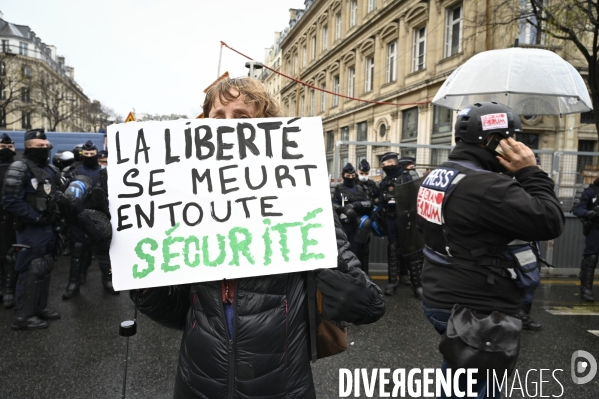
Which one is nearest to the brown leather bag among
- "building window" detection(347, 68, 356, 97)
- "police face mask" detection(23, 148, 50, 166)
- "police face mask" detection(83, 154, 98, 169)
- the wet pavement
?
the wet pavement

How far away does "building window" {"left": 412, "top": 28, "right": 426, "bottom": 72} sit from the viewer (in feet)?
65.1

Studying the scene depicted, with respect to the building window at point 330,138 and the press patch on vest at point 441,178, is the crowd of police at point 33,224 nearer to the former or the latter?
the press patch on vest at point 441,178

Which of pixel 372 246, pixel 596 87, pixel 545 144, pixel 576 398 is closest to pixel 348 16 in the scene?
pixel 545 144

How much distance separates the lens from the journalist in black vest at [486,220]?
197 cm

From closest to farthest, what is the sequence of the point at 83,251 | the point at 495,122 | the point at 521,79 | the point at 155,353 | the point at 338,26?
the point at 495,122, the point at 155,353, the point at 521,79, the point at 83,251, the point at 338,26

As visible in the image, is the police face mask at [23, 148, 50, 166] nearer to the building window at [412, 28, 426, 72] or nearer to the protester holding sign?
the protester holding sign

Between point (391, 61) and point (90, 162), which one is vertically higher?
point (391, 61)

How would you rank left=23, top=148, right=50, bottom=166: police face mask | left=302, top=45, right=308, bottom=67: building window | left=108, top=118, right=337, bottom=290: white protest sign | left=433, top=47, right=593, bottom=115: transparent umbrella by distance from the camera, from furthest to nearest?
1. left=302, top=45, right=308, bottom=67: building window
2. left=433, top=47, right=593, bottom=115: transparent umbrella
3. left=23, top=148, right=50, bottom=166: police face mask
4. left=108, top=118, right=337, bottom=290: white protest sign

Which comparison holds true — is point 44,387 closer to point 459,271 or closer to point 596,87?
point 459,271

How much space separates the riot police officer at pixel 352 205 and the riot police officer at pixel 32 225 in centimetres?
383

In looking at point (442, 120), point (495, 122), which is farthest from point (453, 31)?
point (495, 122)

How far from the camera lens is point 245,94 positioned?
5.37 feet

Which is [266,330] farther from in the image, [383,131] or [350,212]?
[383,131]

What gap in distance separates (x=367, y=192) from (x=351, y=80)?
22994 millimetres
